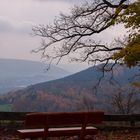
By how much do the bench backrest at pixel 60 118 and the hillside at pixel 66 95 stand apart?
5889 centimetres

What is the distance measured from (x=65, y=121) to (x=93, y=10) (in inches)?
699

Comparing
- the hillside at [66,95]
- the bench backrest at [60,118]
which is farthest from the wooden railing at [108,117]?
the hillside at [66,95]

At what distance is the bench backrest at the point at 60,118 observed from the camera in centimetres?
986

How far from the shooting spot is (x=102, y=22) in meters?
26.9

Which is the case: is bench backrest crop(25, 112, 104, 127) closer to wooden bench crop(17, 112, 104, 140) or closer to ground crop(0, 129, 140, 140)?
wooden bench crop(17, 112, 104, 140)

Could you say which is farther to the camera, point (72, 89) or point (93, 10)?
point (72, 89)

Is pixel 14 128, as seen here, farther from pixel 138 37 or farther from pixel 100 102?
pixel 100 102

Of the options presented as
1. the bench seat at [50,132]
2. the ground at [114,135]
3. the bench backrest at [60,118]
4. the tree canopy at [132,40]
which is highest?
the tree canopy at [132,40]

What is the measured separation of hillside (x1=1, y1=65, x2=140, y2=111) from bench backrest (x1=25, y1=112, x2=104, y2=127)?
58891 millimetres

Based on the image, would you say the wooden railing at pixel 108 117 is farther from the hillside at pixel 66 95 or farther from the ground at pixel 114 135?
the hillside at pixel 66 95

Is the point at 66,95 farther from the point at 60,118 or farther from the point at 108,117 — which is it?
the point at 60,118

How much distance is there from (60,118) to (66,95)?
143088 mm

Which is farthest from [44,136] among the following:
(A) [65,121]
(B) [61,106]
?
(B) [61,106]

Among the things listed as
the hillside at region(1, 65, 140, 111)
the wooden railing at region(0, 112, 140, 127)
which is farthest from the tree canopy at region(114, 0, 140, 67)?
the hillside at region(1, 65, 140, 111)
